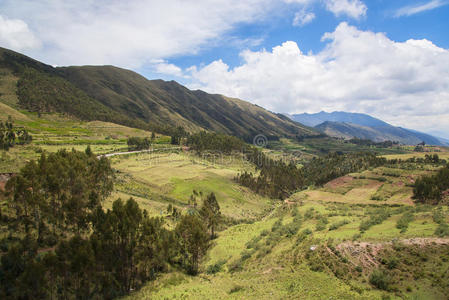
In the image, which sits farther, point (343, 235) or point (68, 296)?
point (343, 235)

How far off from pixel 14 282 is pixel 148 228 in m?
15.6

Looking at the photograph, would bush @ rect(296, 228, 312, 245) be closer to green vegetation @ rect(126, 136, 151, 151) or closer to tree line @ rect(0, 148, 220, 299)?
tree line @ rect(0, 148, 220, 299)

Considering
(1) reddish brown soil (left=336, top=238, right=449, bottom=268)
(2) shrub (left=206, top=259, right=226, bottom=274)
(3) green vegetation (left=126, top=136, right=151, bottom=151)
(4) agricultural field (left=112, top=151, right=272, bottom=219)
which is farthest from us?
(3) green vegetation (left=126, top=136, right=151, bottom=151)

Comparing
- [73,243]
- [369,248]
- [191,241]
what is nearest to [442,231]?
[369,248]

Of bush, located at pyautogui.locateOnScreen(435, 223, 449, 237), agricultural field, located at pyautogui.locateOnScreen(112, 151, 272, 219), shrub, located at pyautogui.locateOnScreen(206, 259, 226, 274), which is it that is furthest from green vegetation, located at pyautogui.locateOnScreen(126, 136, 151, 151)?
bush, located at pyautogui.locateOnScreen(435, 223, 449, 237)

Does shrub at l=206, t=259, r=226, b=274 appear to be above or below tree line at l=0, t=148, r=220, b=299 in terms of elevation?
below

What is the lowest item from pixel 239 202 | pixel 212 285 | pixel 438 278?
pixel 239 202

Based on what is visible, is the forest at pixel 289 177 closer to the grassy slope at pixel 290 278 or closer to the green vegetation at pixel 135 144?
the green vegetation at pixel 135 144

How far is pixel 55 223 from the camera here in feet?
135

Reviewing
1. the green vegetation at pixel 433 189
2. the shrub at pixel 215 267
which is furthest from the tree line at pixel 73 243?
the green vegetation at pixel 433 189

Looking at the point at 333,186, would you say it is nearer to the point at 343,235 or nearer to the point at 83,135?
the point at 343,235

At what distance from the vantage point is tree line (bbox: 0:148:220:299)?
94.1ft

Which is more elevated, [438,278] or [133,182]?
[438,278]

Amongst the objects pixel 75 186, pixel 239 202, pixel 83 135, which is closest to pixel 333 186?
pixel 239 202
